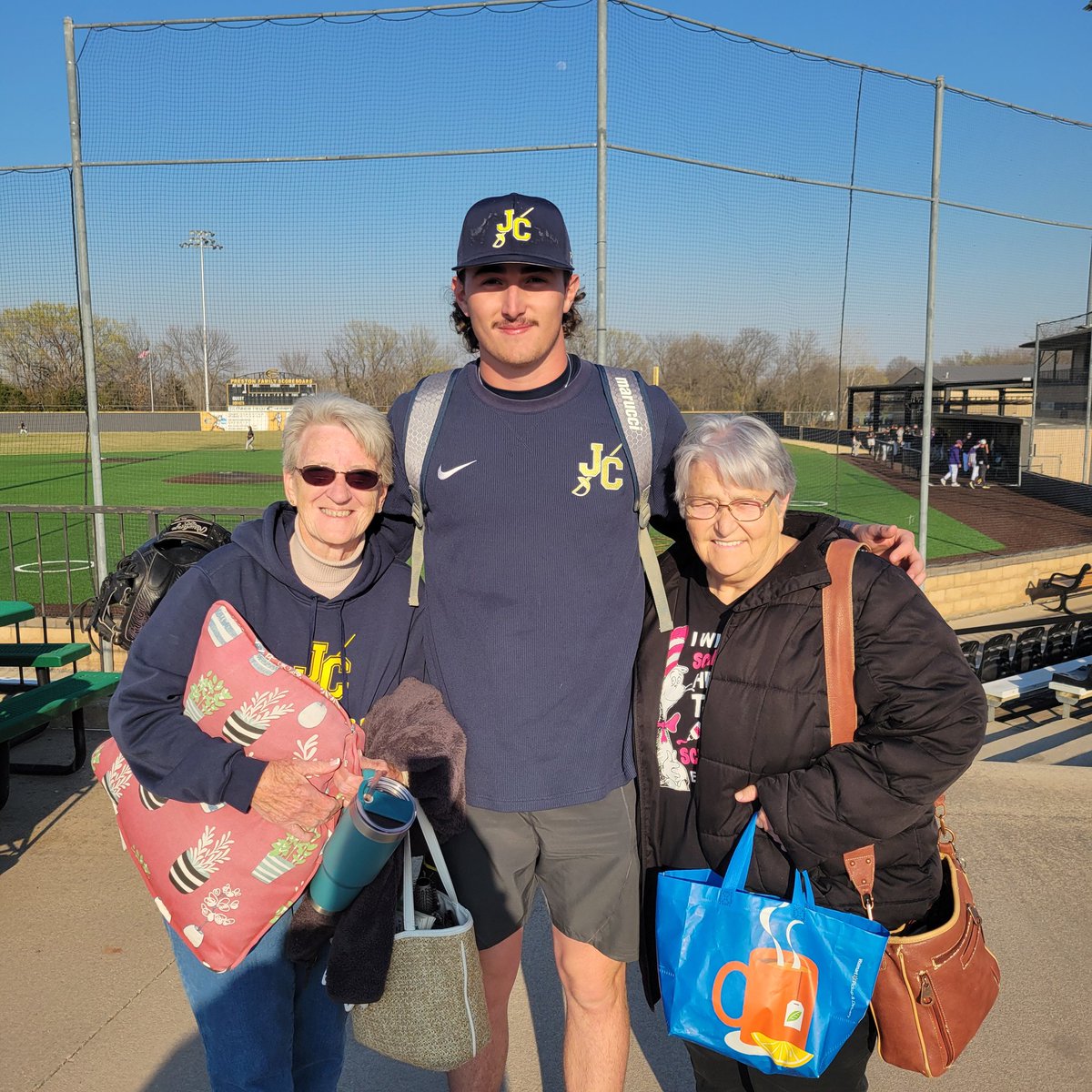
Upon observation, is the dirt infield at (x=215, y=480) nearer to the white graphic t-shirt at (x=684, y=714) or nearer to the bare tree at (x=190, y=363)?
the bare tree at (x=190, y=363)

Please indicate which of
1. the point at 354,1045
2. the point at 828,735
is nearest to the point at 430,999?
the point at 828,735

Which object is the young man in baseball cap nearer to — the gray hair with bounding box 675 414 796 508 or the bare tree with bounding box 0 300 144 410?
the gray hair with bounding box 675 414 796 508

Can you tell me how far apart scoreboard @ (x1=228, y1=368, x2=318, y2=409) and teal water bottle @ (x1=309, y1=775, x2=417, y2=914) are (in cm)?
442

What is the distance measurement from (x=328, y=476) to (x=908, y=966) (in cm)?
154

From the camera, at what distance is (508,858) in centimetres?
211

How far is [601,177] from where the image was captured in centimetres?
577

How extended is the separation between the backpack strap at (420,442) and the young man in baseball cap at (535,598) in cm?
2

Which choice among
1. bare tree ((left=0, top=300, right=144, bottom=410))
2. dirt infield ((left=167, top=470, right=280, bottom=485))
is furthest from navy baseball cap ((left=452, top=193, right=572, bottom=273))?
dirt infield ((left=167, top=470, right=280, bottom=485))

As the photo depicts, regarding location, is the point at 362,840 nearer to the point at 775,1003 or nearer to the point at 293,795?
the point at 293,795

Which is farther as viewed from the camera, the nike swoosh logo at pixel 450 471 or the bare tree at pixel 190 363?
the bare tree at pixel 190 363

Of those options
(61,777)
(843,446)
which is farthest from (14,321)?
(843,446)

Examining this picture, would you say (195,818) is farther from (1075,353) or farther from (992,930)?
(1075,353)

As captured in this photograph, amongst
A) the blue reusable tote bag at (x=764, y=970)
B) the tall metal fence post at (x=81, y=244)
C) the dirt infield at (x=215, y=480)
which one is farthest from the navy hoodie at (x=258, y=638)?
the dirt infield at (x=215, y=480)

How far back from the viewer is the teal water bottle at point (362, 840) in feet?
5.32
